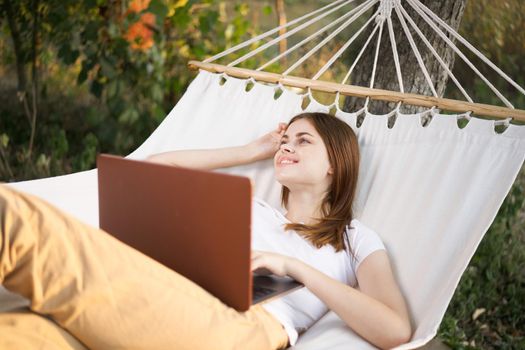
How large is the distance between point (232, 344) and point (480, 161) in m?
0.77

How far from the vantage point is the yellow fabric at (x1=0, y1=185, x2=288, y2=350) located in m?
1.19

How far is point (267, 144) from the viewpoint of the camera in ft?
6.60

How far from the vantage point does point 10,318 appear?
1251mm

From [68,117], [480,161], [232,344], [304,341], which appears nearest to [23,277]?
[232,344]

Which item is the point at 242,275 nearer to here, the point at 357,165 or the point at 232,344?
the point at 232,344

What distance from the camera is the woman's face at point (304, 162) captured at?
5.78 feet

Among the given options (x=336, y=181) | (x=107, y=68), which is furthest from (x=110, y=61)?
(x=336, y=181)

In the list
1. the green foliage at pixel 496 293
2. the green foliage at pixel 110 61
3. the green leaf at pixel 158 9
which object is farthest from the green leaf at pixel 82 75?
the green foliage at pixel 496 293

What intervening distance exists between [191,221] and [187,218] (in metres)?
0.01

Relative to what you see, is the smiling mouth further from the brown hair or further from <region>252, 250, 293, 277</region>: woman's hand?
<region>252, 250, 293, 277</region>: woman's hand

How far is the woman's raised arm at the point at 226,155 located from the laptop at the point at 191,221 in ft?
1.75

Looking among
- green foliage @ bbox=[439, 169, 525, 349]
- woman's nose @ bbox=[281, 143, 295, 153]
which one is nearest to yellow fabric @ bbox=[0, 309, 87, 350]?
woman's nose @ bbox=[281, 143, 295, 153]

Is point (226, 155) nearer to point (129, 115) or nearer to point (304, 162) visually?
point (304, 162)

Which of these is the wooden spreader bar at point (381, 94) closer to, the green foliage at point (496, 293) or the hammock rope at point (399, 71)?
the hammock rope at point (399, 71)
